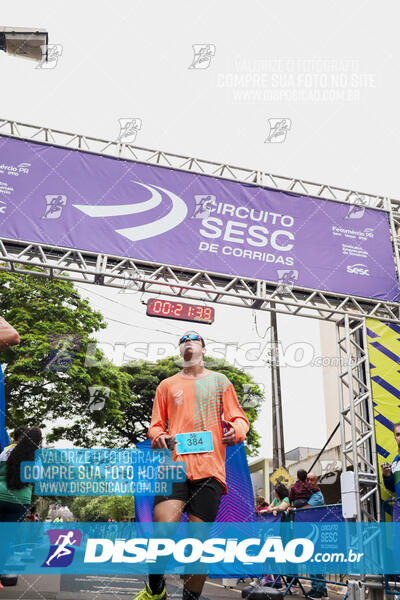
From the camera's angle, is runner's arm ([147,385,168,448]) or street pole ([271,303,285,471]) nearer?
runner's arm ([147,385,168,448])

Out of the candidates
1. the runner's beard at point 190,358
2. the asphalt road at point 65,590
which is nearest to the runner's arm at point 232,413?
the runner's beard at point 190,358

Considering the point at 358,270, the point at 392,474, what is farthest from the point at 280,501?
the point at 358,270

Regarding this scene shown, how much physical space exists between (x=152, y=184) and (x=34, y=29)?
11.9 ft

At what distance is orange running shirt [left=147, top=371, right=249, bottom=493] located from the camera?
3965 millimetres

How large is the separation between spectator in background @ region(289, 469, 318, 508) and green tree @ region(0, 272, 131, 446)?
10.1 metres

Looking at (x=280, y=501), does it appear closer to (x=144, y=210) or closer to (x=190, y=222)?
(x=190, y=222)

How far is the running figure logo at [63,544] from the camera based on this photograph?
6.14 metres

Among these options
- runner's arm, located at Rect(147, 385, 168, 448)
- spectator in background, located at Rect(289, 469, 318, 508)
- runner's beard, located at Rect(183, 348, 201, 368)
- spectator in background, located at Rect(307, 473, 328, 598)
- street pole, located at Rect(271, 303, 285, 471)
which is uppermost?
street pole, located at Rect(271, 303, 285, 471)

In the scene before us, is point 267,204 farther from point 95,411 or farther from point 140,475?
point 95,411

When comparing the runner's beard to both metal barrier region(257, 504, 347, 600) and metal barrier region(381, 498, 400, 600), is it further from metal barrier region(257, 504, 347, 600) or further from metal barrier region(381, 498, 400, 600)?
metal barrier region(257, 504, 347, 600)

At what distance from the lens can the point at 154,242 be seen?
29.6 ft

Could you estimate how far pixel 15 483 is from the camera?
4621 millimetres

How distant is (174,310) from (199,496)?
25.5 feet

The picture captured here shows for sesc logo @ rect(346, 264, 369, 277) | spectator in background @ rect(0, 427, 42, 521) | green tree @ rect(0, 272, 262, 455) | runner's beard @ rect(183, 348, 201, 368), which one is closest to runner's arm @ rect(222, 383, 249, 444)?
runner's beard @ rect(183, 348, 201, 368)
